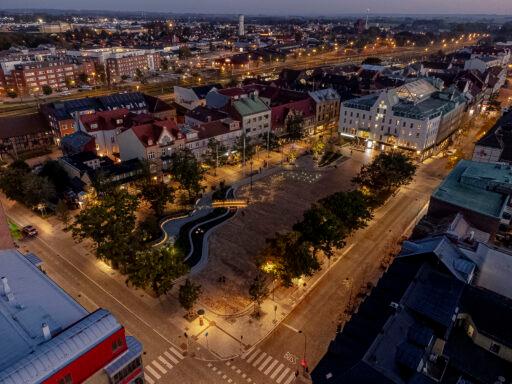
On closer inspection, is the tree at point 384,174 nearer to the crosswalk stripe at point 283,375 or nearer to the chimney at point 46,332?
the crosswalk stripe at point 283,375

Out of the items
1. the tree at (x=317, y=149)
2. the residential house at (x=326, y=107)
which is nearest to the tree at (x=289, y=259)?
the tree at (x=317, y=149)

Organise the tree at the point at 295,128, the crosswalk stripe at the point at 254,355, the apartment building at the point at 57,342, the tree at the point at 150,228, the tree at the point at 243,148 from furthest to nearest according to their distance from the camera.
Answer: the tree at the point at 295,128 < the tree at the point at 243,148 < the tree at the point at 150,228 < the crosswalk stripe at the point at 254,355 < the apartment building at the point at 57,342

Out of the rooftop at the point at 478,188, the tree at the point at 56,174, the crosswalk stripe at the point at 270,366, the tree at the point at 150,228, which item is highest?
the rooftop at the point at 478,188

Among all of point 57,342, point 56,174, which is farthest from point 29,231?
point 57,342

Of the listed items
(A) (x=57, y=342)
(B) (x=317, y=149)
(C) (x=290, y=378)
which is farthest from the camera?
(B) (x=317, y=149)

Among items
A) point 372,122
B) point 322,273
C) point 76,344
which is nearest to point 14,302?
point 76,344

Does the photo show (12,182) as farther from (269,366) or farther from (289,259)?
(269,366)
